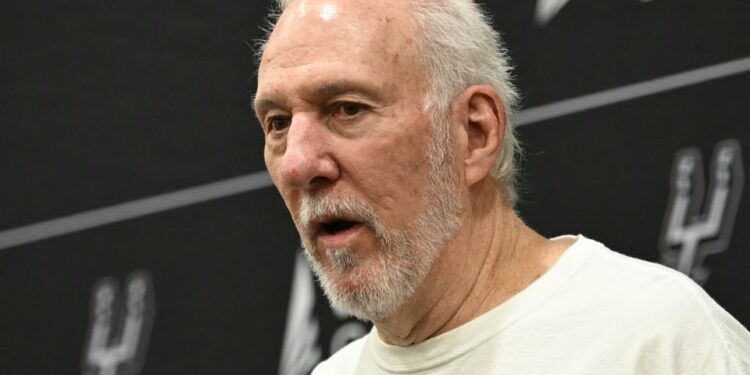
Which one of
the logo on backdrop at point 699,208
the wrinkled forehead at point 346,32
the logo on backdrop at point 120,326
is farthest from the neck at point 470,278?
the logo on backdrop at point 120,326

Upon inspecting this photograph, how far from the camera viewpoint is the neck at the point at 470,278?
1.71 m

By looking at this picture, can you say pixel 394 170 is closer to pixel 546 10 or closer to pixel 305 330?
pixel 546 10

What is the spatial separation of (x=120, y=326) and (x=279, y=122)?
1130 millimetres

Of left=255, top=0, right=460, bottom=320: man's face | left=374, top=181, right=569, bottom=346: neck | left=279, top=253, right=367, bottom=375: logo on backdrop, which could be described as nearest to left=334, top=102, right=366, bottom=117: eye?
Answer: left=255, top=0, right=460, bottom=320: man's face

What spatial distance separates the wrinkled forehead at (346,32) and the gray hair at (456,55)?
3 cm

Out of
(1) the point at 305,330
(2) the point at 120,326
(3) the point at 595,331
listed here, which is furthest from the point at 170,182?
(3) the point at 595,331

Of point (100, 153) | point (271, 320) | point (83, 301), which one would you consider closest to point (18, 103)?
point (100, 153)

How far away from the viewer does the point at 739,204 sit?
2180 millimetres

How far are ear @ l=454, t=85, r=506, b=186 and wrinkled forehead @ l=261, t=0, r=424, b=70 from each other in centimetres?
12

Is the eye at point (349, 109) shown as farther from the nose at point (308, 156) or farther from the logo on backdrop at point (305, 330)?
the logo on backdrop at point (305, 330)

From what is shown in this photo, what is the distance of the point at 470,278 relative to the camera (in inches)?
67.9

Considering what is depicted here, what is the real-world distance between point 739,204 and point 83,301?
4.31 ft

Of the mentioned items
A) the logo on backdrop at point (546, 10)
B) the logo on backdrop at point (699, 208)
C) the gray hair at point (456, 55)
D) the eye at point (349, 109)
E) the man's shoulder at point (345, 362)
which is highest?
the gray hair at point (456, 55)

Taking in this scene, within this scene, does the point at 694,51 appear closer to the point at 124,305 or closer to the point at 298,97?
the point at 298,97
